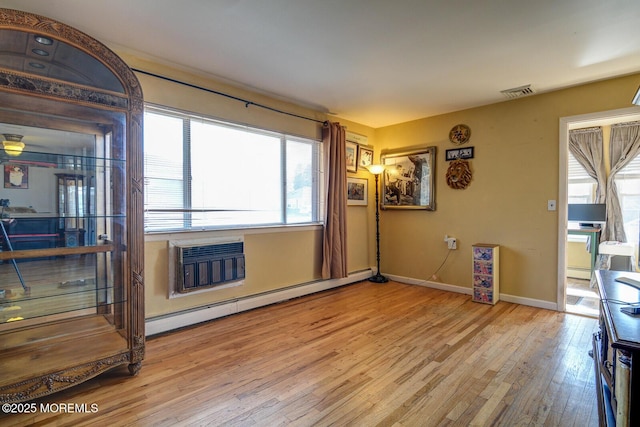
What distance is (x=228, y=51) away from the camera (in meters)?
2.53

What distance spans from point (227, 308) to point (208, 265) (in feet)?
1.83

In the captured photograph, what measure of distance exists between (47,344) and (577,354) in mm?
3800

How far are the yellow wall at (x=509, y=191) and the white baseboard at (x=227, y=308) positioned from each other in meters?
1.53

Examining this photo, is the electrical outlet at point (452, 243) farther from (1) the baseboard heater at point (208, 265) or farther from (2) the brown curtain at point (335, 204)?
(1) the baseboard heater at point (208, 265)

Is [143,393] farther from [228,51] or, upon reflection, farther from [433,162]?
[433,162]

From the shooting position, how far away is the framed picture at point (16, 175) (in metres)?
1.89

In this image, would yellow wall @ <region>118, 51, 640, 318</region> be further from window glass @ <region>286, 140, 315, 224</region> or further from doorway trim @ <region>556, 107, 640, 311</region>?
window glass @ <region>286, 140, 315, 224</region>

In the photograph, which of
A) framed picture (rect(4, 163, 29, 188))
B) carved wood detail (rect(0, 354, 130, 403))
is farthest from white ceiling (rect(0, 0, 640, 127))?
carved wood detail (rect(0, 354, 130, 403))

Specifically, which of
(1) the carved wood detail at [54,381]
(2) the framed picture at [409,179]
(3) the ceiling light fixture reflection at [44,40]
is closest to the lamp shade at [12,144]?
(3) the ceiling light fixture reflection at [44,40]

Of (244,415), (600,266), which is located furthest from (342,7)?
(600,266)

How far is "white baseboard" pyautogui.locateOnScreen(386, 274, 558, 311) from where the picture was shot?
3.46 metres

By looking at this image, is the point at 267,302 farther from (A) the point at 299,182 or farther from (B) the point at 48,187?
(B) the point at 48,187

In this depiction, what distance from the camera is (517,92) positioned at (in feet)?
11.1

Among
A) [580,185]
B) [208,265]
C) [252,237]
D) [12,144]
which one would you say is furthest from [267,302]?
[580,185]
